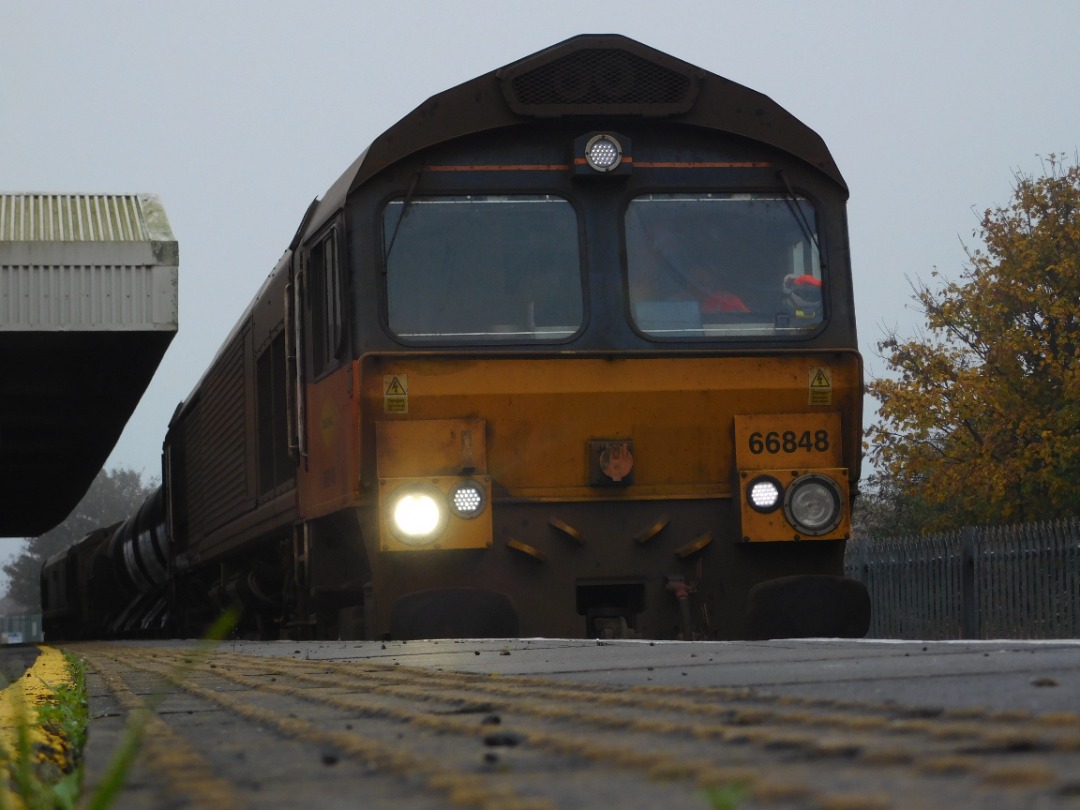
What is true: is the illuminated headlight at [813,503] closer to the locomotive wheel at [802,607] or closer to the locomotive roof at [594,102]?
the locomotive wheel at [802,607]

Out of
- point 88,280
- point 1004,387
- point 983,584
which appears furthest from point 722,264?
point 1004,387

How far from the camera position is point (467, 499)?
7516mm

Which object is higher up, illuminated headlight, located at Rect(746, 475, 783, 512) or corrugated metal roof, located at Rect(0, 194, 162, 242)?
corrugated metal roof, located at Rect(0, 194, 162, 242)

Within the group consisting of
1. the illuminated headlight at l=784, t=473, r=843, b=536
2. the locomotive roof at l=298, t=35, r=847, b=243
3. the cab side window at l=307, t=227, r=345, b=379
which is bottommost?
the illuminated headlight at l=784, t=473, r=843, b=536

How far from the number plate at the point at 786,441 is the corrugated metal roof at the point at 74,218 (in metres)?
9.68

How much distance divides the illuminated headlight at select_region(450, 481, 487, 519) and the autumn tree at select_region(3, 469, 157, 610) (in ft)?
323

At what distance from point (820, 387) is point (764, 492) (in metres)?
0.66

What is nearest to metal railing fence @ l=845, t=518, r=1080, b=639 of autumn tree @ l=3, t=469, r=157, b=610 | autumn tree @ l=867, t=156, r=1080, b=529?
autumn tree @ l=867, t=156, r=1080, b=529

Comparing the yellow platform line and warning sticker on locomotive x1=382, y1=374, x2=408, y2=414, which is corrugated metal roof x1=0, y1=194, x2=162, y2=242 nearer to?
warning sticker on locomotive x1=382, y1=374, x2=408, y2=414

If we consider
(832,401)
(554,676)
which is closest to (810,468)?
(832,401)

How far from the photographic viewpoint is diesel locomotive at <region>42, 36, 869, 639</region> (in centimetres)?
760

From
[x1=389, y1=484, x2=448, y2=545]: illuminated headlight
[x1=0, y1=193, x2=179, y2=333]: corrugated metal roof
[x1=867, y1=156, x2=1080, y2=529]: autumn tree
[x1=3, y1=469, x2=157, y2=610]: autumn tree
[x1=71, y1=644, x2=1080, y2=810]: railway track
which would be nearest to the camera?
[x1=71, y1=644, x2=1080, y2=810]: railway track

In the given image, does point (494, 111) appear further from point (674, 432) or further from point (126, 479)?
point (126, 479)

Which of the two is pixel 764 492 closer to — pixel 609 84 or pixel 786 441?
pixel 786 441
